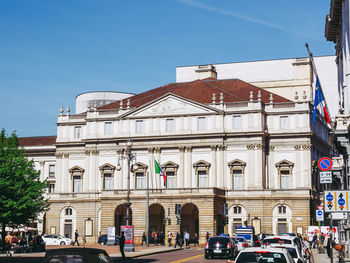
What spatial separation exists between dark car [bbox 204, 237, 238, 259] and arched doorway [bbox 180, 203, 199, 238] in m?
37.2

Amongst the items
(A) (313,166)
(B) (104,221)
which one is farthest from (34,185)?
(A) (313,166)

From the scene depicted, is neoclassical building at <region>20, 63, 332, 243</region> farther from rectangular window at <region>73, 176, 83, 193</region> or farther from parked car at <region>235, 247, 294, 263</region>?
parked car at <region>235, 247, 294, 263</region>

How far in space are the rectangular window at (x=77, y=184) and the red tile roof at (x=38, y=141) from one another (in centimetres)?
1381

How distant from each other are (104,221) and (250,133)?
69.5 ft

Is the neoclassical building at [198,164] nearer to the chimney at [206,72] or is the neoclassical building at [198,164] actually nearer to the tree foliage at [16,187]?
the tree foliage at [16,187]

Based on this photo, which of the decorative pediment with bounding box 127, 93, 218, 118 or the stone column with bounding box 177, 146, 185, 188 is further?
the stone column with bounding box 177, 146, 185, 188

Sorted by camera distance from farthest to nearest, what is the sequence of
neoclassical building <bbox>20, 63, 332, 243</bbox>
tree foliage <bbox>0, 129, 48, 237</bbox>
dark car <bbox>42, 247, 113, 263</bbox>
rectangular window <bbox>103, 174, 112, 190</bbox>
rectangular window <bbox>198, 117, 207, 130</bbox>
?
rectangular window <bbox>103, 174, 112, 190</bbox>, rectangular window <bbox>198, 117, 207, 130</bbox>, neoclassical building <bbox>20, 63, 332, 243</bbox>, tree foliage <bbox>0, 129, 48, 237</bbox>, dark car <bbox>42, 247, 113, 263</bbox>

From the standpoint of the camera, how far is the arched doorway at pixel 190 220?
80312 millimetres

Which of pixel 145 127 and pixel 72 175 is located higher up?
pixel 145 127

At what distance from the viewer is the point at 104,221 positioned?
78688 millimetres

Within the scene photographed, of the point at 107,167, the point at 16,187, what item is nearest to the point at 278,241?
the point at 16,187

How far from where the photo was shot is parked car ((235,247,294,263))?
17.3m

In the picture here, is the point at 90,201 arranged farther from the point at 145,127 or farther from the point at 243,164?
the point at 243,164

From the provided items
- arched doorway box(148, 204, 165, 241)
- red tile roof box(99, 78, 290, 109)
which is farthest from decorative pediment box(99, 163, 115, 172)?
red tile roof box(99, 78, 290, 109)
